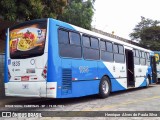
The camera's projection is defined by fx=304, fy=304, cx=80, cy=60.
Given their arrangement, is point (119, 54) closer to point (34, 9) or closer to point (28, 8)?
point (34, 9)

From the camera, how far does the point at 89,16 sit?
1919 centimetres

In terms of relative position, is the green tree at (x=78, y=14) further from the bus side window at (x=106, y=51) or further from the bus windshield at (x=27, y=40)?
the bus windshield at (x=27, y=40)

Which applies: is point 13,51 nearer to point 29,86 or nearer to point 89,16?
point 29,86

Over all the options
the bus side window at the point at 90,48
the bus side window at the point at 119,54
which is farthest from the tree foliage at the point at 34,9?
the bus side window at the point at 119,54

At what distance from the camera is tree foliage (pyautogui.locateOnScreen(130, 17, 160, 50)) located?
39031mm

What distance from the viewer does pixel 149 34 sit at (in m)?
41.2

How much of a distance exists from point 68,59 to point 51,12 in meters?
4.21

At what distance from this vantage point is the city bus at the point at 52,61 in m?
10.1

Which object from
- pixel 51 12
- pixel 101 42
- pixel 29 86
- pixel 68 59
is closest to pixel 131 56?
pixel 101 42

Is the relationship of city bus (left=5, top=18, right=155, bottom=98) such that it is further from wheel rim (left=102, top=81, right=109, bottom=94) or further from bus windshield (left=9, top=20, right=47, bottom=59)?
wheel rim (left=102, top=81, right=109, bottom=94)

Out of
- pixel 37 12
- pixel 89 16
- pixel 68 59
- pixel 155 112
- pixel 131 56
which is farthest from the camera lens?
pixel 89 16

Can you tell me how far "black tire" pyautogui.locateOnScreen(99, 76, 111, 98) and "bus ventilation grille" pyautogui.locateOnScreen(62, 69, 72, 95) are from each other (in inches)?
105

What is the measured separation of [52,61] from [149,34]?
109ft

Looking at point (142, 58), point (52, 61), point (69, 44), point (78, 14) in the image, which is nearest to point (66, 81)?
point (52, 61)
